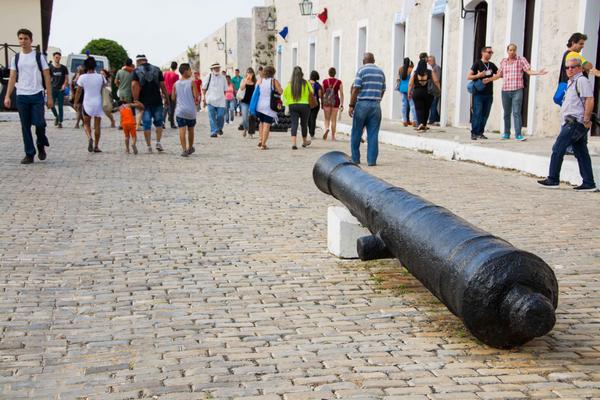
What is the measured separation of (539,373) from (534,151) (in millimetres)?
9124

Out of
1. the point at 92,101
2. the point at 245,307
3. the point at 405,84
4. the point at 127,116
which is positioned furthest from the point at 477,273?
the point at 405,84

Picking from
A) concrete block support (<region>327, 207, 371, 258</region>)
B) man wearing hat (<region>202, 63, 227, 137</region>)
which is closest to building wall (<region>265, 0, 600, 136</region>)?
man wearing hat (<region>202, 63, 227, 137</region>)

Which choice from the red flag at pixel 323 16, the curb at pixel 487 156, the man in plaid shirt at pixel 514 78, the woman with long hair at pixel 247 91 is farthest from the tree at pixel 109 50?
the man in plaid shirt at pixel 514 78

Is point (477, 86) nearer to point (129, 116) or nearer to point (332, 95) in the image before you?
point (332, 95)

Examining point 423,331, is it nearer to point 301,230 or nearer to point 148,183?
point 301,230

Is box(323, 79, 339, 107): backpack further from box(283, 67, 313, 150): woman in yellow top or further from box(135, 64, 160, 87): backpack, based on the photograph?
box(135, 64, 160, 87): backpack

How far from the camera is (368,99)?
11820 millimetres

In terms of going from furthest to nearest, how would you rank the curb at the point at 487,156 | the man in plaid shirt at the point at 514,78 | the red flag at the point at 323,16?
1. the red flag at the point at 323,16
2. the man in plaid shirt at the point at 514,78
3. the curb at the point at 487,156

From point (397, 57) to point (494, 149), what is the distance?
12207mm

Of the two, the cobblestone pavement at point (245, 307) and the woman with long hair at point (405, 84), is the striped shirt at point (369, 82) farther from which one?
the woman with long hair at point (405, 84)

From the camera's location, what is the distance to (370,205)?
15.9 ft

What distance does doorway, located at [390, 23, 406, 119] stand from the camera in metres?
24.2

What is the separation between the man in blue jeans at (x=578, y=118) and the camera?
29.3 feet

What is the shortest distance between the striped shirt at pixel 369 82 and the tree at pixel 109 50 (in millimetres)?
57868
